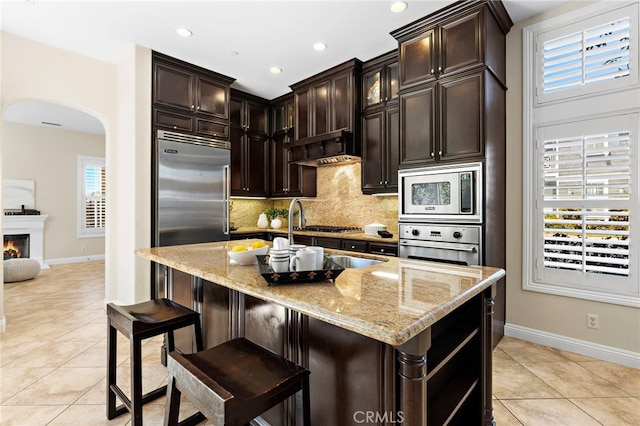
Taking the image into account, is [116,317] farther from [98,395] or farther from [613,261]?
[613,261]

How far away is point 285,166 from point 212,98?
56.8 inches

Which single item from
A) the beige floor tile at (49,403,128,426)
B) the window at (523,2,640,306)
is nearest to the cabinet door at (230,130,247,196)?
the beige floor tile at (49,403,128,426)

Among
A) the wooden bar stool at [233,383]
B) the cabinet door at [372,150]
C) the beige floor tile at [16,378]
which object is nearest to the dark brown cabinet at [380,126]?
the cabinet door at [372,150]

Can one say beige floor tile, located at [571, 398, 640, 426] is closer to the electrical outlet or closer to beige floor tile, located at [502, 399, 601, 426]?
beige floor tile, located at [502, 399, 601, 426]

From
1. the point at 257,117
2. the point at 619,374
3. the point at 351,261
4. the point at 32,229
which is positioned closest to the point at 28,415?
the point at 351,261

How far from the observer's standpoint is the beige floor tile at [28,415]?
179 cm

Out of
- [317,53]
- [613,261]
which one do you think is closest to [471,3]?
[317,53]

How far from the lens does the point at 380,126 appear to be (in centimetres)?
363

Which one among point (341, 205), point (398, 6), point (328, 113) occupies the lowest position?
point (341, 205)

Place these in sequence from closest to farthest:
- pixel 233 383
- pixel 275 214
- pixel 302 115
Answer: pixel 233 383, pixel 302 115, pixel 275 214

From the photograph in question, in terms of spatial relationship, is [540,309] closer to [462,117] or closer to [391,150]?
[462,117]

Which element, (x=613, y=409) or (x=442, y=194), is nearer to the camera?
(x=613, y=409)

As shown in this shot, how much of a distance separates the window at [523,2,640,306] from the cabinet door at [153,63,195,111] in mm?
3730

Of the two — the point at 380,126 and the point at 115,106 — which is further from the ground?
the point at 115,106
